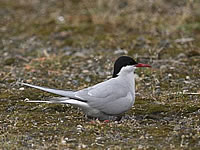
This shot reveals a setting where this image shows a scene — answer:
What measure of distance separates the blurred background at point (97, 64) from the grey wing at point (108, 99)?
0.61 feet

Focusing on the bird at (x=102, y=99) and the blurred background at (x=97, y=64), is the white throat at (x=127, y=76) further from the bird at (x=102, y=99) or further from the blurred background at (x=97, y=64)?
the blurred background at (x=97, y=64)

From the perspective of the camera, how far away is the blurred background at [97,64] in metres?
4.58

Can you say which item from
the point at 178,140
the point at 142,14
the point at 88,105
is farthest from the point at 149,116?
the point at 142,14

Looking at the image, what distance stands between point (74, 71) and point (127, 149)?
3520 mm

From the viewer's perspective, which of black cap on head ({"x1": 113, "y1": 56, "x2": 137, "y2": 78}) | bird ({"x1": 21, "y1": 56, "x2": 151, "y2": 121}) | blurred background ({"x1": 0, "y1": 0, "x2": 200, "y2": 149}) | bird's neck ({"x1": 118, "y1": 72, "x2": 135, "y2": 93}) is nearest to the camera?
blurred background ({"x1": 0, "y1": 0, "x2": 200, "y2": 149})

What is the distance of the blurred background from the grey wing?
185 millimetres

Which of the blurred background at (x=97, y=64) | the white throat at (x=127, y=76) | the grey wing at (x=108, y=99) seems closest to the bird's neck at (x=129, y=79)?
the white throat at (x=127, y=76)

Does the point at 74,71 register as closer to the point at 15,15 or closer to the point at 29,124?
the point at 29,124

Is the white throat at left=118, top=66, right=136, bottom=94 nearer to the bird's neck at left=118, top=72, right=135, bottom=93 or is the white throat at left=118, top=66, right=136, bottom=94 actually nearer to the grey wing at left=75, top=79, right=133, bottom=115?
the bird's neck at left=118, top=72, right=135, bottom=93

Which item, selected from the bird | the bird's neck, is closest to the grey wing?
the bird

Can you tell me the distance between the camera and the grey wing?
5.06 metres

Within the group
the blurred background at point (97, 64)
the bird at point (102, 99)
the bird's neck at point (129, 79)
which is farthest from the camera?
the bird's neck at point (129, 79)

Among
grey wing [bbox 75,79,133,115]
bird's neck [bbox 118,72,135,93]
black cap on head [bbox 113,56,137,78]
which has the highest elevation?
black cap on head [bbox 113,56,137,78]

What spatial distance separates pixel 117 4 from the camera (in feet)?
32.7
